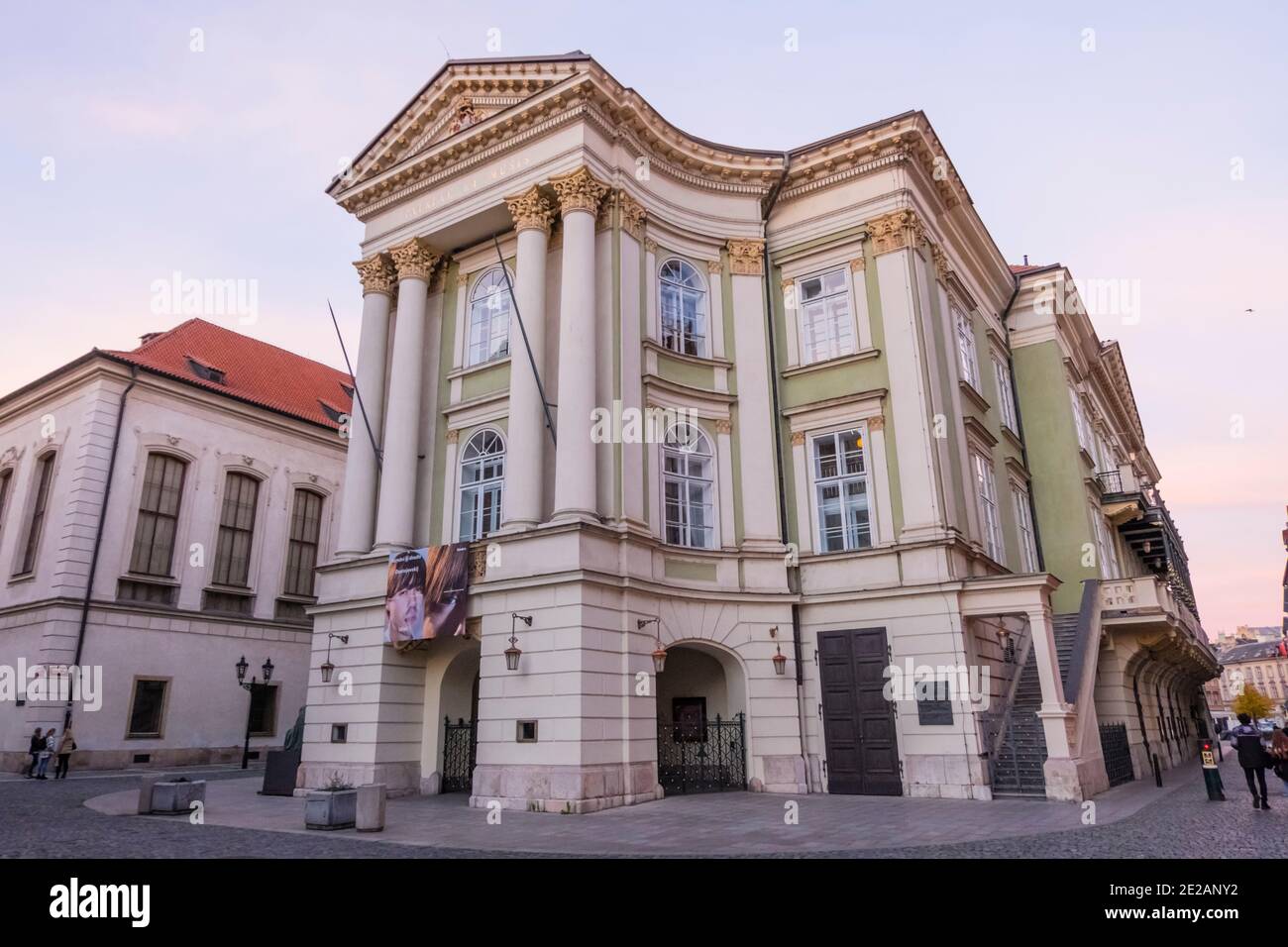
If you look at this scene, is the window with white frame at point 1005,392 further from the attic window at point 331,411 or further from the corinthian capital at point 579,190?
the attic window at point 331,411

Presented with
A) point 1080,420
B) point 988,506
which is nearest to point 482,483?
point 988,506

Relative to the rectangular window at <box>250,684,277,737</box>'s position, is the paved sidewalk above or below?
below

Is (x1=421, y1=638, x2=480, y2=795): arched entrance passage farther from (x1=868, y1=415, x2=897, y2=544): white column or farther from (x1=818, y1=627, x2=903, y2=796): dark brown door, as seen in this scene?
(x1=868, y1=415, x2=897, y2=544): white column

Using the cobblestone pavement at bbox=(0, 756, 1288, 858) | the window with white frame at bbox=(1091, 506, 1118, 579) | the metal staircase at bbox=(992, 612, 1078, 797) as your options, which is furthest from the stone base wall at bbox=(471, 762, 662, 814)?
the window with white frame at bbox=(1091, 506, 1118, 579)

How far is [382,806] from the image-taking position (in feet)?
40.3

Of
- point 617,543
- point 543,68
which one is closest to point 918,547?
point 617,543

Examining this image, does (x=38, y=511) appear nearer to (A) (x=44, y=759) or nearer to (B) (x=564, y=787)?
(A) (x=44, y=759)

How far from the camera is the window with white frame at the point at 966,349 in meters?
22.4

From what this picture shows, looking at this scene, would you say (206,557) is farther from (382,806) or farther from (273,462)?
(382,806)

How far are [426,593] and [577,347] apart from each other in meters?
5.74

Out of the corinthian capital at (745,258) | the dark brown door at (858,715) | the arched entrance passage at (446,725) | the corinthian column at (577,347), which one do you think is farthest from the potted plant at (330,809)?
the corinthian capital at (745,258)

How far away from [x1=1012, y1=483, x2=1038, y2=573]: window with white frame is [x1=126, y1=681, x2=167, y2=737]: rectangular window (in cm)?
2609

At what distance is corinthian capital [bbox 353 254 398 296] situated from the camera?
21.6 m

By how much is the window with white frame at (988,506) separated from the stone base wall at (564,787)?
34.6 ft
